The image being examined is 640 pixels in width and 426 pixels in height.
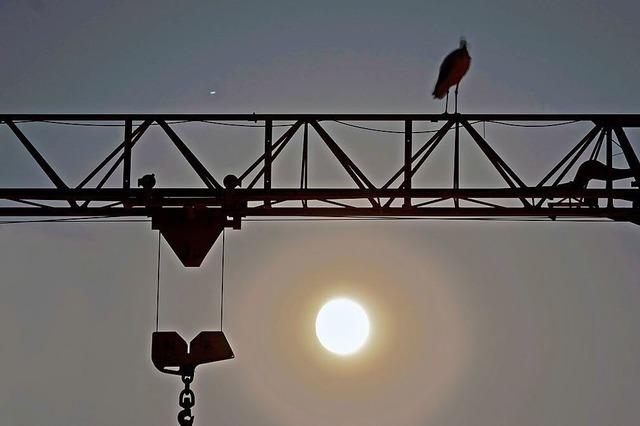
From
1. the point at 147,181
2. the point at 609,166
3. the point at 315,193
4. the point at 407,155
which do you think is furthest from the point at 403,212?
the point at 147,181

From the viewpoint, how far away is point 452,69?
1614 cm

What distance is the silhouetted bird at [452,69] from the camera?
52.9 ft

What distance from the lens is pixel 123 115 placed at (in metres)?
15.2

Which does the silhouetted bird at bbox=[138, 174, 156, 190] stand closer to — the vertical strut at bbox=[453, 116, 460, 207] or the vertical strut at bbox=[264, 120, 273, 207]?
the vertical strut at bbox=[264, 120, 273, 207]

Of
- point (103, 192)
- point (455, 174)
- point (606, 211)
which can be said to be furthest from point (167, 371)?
point (606, 211)

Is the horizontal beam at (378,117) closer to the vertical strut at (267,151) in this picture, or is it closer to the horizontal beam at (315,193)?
the vertical strut at (267,151)

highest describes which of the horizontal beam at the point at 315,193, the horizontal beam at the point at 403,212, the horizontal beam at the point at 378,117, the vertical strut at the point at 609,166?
the horizontal beam at the point at 378,117

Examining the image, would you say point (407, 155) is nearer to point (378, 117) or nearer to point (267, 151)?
point (378, 117)

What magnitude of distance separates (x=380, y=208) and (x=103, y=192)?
345 centimetres

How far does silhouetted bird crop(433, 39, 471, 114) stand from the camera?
1611cm

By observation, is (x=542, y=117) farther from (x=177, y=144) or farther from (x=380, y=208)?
(x=177, y=144)

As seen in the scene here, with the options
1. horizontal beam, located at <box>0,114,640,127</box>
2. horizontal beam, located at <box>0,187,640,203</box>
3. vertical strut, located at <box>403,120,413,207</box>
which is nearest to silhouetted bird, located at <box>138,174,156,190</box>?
horizontal beam, located at <box>0,187,640,203</box>

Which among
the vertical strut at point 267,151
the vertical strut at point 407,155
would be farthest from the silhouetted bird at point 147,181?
the vertical strut at point 407,155

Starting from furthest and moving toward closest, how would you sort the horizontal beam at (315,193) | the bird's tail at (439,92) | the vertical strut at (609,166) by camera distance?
1. the bird's tail at (439,92)
2. the vertical strut at (609,166)
3. the horizontal beam at (315,193)
